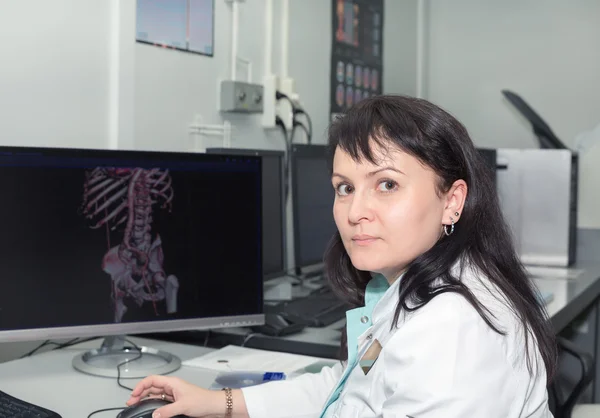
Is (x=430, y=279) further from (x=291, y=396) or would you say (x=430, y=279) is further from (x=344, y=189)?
(x=291, y=396)

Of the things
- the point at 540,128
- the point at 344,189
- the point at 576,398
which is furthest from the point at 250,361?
the point at 540,128

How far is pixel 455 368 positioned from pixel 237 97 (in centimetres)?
156

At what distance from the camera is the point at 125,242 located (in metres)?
1.56

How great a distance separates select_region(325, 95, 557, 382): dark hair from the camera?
1.07 metres

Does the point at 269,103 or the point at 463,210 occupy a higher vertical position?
the point at 269,103

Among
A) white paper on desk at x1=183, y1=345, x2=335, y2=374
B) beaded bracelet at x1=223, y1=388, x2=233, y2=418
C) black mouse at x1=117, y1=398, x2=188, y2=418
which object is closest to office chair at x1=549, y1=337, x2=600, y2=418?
white paper on desk at x1=183, y1=345, x2=335, y2=374

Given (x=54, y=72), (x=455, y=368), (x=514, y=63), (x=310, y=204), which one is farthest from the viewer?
(x=514, y=63)

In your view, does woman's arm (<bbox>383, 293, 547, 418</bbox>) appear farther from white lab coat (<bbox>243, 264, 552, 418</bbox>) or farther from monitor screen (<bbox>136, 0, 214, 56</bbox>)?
monitor screen (<bbox>136, 0, 214, 56</bbox>)

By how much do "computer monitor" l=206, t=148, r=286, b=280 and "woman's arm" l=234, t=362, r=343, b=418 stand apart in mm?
684

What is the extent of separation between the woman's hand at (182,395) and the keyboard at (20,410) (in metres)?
0.14

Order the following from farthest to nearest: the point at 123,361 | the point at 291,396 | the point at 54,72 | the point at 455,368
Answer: the point at 54,72 → the point at 123,361 → the point at 291,396 → the point at 455,368

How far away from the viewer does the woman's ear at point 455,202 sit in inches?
44.1

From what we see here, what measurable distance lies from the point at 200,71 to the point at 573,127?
2009mm

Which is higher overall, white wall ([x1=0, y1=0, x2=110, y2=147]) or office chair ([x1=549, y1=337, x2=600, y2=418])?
white wall ([x1=0, y1=0, x2=110, y2=147])
